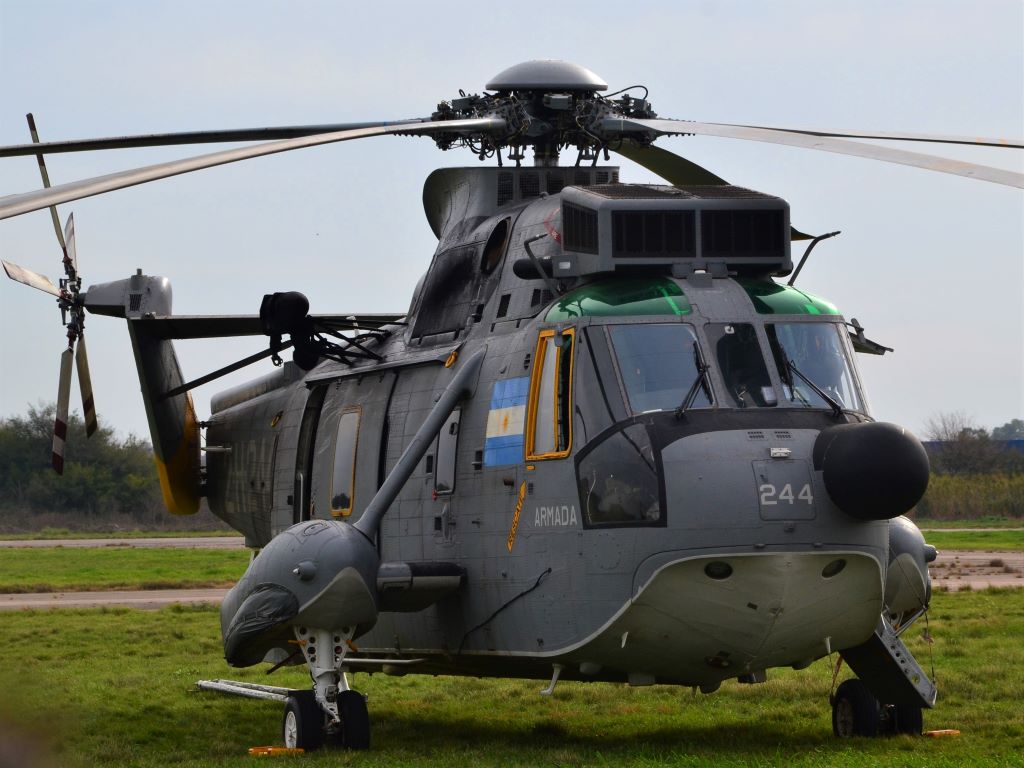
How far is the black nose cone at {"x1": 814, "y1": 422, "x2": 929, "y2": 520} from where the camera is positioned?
1052 centimetres

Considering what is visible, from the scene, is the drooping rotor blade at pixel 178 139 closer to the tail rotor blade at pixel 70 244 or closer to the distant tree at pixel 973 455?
the tail rotor blade at pixel 70 244

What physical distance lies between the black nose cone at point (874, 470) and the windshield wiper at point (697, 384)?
1.01 m

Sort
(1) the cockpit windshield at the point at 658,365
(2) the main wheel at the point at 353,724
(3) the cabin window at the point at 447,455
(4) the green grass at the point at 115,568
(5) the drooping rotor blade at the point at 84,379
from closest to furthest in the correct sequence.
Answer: (1) the cockpit windshield at the point at 658,365, (2) the main wheel at the point at 353,724, (3) the cabin window at the point at 447,455, (5) the drooping rotor blade at the point at 84,379, (4) the green grass at the point at 115,568

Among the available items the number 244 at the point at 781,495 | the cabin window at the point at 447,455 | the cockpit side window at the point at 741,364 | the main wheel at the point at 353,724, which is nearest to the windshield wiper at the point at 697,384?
the cockpit side window at the point at 741,364

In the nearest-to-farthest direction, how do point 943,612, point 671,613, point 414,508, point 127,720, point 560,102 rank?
point 671,613 < point 414,508 < point 560,102 < point 127,720 < point 943,612

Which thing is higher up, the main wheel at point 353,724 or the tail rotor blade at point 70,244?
the tail rotor blade at point 70,244

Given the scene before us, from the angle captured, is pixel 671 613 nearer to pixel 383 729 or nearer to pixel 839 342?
pixel 839 342

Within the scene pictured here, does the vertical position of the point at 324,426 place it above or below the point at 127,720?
above

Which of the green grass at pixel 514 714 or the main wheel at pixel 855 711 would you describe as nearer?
the green grass at pixel 514 714

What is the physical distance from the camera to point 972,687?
16.3 metres

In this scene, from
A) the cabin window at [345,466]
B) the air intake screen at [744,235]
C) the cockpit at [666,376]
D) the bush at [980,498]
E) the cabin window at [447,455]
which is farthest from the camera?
the bush at [980,498]

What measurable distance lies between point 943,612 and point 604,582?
619 inches

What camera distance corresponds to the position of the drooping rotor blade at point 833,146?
10.6 metres

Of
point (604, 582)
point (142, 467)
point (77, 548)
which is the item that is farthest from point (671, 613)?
point (142, 467)
